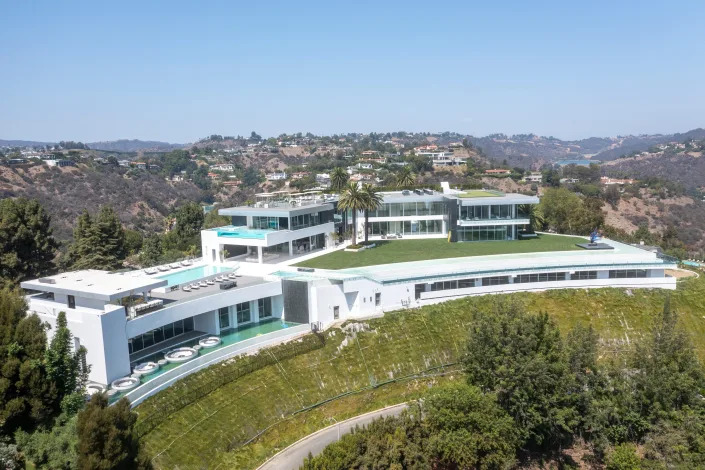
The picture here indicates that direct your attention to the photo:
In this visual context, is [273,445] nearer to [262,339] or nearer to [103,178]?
[262,339]

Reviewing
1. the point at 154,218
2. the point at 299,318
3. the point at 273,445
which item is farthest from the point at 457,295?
the point at 154,218

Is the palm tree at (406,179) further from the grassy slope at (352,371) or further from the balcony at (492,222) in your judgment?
the grassy slope at (352,371)

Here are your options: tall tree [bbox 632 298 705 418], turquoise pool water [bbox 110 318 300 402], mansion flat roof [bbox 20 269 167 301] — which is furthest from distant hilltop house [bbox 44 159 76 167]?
tall tree [bbox 632 298 705 418]

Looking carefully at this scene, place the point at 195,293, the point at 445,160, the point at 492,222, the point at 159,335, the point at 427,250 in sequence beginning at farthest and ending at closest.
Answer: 1. the point at 445,160
2. the point at 492,222
3. the point at 427,250
4. the point at 195,293
5. the point at 159,335

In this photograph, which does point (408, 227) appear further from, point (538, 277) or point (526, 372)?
point (526, 372)

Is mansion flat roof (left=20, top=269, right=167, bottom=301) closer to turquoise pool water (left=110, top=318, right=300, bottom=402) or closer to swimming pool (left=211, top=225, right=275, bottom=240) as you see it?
turquoise pool water (left=110, top=318, right=300, bottom=402)

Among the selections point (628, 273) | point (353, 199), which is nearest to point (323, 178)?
point (353, 199)
